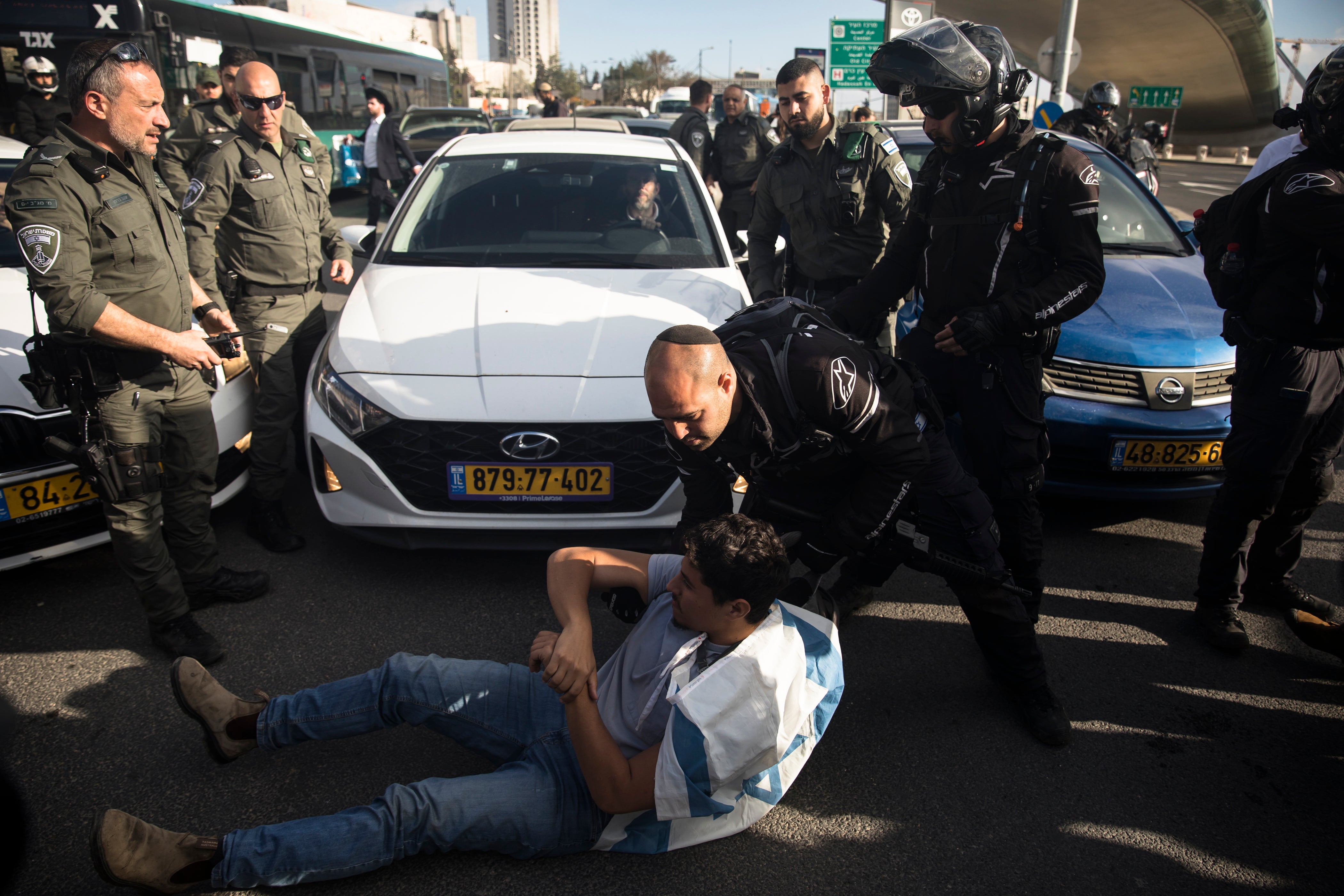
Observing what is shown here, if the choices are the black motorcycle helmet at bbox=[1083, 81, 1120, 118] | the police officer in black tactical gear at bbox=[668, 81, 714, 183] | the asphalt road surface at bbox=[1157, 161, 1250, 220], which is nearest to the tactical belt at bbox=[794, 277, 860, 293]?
the police officer in black tactical gear at bbox=[668, 81, 714, 183]

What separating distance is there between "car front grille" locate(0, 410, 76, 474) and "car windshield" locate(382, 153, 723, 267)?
5.00 feet

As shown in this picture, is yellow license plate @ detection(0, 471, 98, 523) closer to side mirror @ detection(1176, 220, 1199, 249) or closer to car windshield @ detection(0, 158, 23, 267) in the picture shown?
car windshield @ detection(0, 158, 23, 267)

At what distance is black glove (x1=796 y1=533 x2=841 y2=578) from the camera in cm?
236

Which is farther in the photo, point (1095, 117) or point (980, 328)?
point (1095, 117)

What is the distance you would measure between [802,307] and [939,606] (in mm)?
1561

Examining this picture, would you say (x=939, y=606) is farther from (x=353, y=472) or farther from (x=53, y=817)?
(x=53, y=817)

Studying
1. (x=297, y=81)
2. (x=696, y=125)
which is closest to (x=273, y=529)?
(x=696, y=125)

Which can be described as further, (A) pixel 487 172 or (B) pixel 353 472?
(A) pixel 487 172

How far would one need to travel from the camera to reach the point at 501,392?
305 centimetres

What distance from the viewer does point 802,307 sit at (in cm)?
235

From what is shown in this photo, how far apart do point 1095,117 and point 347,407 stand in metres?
6.90

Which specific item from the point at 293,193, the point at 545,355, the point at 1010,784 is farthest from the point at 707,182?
the point at 1010,784

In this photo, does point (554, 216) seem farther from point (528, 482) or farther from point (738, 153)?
point (738, 153)

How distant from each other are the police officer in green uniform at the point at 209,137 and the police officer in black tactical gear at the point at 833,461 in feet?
8.95
